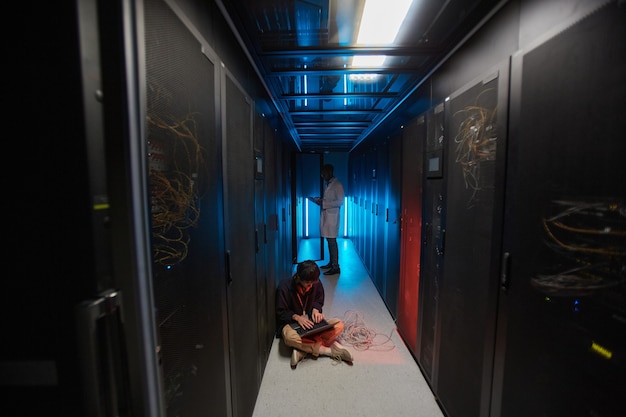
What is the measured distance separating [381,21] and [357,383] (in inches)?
93.5

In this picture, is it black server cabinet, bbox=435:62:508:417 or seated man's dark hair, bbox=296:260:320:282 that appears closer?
black server cabinet, bbox=435:62:508:417

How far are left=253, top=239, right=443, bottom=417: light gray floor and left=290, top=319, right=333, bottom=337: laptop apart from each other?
241mm

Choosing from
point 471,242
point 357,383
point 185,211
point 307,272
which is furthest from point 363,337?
point 185,211

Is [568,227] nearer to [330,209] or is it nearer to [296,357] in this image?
[296,357]

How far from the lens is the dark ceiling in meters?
1.29

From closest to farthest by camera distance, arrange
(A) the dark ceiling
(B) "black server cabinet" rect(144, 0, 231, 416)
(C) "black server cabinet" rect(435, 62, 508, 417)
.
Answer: (B) "black server cabinet" rect(144, 0, 231, 416) → (C) "black server cabinet" rect(435, 62, 508, 417) → (A) the dark ceiling

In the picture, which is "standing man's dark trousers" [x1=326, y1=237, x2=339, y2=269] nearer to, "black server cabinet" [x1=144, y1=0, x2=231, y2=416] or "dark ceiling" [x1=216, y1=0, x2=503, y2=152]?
"dark ceiling" [x1=216, y1=0, x2=503, y2=152]

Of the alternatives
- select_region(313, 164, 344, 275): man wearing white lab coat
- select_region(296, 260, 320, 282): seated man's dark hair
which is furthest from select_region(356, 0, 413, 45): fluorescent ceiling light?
select_region(313, 164, 344, 275): man wearing white lab coat

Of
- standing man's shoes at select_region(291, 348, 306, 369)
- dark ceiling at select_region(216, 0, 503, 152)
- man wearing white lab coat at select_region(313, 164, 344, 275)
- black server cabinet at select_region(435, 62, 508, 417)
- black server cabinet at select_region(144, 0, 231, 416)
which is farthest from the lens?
man wearing white lab coat at select_region(313, 164, 344, 275)

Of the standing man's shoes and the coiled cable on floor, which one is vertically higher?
the standing man's shoes

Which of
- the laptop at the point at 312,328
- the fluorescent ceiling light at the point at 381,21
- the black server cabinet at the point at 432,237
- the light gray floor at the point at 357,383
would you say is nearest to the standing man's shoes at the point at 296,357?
the light gray floor at the point at 357,383

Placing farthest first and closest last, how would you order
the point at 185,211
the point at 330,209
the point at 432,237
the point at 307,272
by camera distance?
the point at 330,209 < the point at 307,272 < the point at 432,237 < the point at 185,211

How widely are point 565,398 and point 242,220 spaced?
1.48m

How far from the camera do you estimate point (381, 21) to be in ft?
4.47
